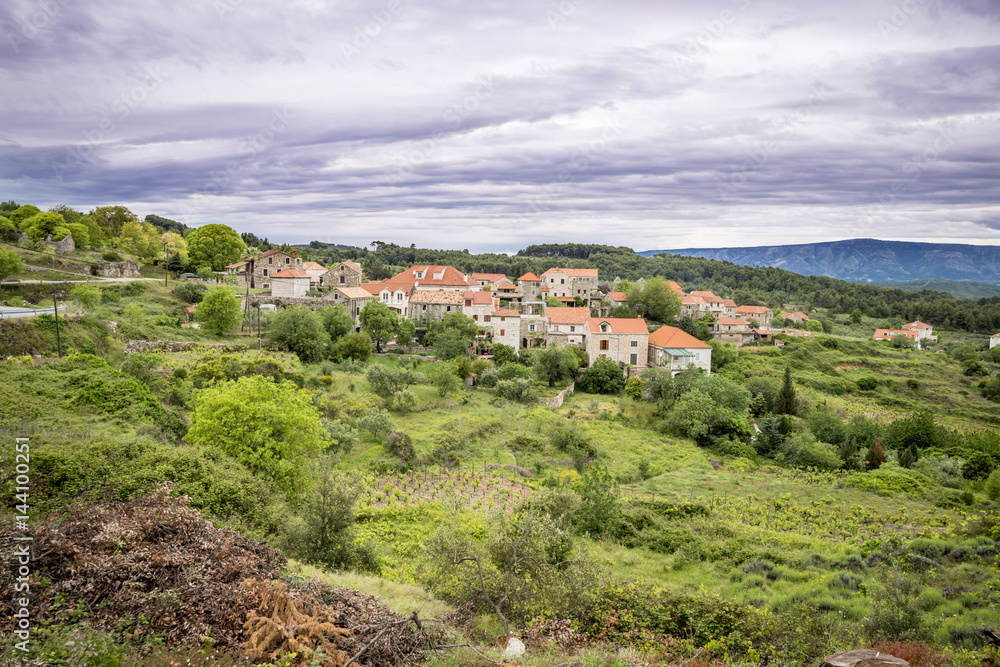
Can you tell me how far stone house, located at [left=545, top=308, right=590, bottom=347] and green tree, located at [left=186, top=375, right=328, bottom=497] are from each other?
37.7 m

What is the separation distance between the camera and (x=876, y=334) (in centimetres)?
9906

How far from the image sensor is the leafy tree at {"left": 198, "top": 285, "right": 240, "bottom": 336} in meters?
39.7

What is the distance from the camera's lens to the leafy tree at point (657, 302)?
71.7 metres

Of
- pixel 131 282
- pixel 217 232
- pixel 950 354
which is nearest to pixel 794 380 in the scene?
pixel 950 354

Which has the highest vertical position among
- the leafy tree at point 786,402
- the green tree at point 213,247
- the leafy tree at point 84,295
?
the green tree at point 213,247

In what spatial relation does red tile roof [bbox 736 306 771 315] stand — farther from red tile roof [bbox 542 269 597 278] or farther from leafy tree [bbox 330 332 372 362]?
leafy tree [bbox 330 332 372 362]

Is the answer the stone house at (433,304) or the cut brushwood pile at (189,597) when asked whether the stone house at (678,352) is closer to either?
the stone house at (433,304)

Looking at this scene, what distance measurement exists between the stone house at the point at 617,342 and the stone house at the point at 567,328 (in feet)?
4.05

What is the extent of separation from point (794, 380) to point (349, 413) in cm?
5116

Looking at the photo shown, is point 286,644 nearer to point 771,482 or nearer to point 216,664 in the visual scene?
point 216,664

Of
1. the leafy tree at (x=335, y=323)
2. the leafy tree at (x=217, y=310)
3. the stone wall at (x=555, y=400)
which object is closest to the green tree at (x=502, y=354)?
the stone wall at (x=555, y=400)

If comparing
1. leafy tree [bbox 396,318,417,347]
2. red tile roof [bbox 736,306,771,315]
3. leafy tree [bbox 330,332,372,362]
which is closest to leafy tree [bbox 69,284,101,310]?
leafy tree [bbox 330,332,372,362]

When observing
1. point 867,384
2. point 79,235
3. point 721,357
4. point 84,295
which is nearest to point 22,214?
point 79,235

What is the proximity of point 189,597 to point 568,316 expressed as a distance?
48.7 metres
